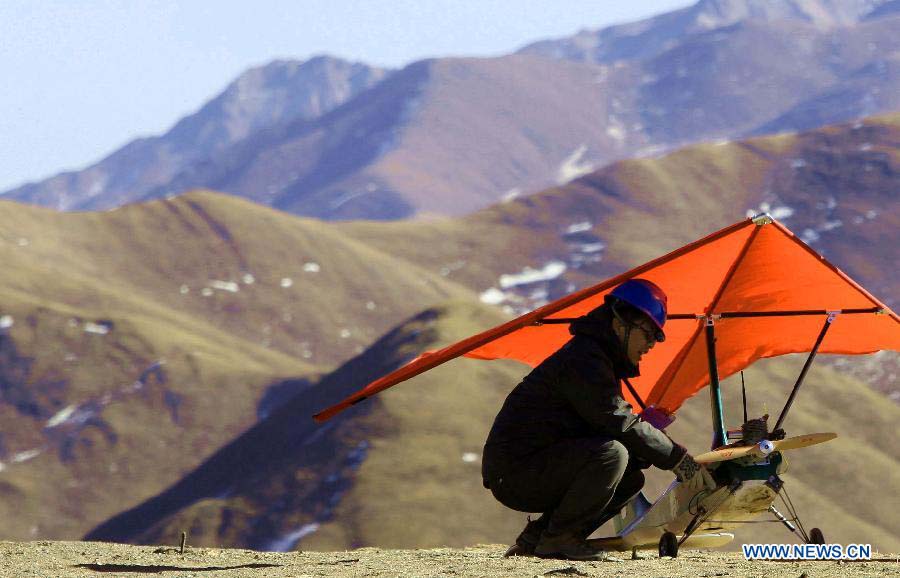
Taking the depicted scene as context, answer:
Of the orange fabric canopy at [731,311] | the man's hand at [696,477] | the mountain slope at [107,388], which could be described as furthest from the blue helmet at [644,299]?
the mountain slope at [107,388]

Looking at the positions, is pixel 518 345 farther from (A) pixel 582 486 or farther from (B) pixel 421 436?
(B) pixel 421 436

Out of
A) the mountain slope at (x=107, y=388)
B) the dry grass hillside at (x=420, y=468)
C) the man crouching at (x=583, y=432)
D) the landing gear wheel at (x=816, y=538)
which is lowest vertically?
the mountain slope at (x=107, y=388)

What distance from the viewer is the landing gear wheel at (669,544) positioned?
14320 millimetres

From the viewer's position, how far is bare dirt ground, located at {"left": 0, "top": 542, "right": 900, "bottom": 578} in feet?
44.3

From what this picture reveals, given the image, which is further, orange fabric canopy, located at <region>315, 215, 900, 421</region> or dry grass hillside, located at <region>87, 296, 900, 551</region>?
dry grass hillside, located at <region>87, 296, 900, 551</region>

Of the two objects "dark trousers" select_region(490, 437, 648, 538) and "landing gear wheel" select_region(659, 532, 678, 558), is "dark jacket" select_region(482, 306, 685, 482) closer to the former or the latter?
"dark trousers" select_region(490, 437, 648, 538)

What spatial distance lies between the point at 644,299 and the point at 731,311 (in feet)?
15.6

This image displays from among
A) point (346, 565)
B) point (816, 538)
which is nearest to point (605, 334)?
point (816, 538)

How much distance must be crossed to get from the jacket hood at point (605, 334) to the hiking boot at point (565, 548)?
5.69 ft

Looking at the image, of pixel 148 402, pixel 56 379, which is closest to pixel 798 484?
pixel 148 402

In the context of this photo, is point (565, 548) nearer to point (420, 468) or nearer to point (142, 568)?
point (142, 568)

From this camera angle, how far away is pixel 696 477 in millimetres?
14133

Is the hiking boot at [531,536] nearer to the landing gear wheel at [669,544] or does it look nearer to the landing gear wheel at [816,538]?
the landing gear wheel at [669,544]

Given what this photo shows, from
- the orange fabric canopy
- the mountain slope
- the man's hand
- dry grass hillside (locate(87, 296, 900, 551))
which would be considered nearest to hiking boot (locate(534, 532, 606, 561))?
the man's hand
